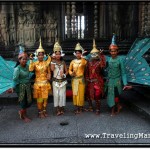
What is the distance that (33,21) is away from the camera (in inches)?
303

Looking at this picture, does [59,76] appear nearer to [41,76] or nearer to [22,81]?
[41,76]

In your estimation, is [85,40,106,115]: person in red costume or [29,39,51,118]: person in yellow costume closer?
[29,39,51,118]: person in yellow costume

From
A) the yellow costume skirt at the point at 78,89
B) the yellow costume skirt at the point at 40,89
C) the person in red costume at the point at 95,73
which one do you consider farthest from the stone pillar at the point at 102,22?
the yellow costume skirt at the point at 40,89

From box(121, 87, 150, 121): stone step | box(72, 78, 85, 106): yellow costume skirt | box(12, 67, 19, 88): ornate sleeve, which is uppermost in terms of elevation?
box(12, 67, 19, 88): ornate sleeve

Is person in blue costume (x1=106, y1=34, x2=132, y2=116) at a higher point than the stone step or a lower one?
higher

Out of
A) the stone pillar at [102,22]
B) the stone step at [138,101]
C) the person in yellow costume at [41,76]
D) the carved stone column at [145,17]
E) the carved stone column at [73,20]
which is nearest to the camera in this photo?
the person in yellow costume at [41,76]

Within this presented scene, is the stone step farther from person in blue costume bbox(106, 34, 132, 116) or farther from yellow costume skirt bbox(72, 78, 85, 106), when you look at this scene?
yellow costume skirt bbox(72, 78, 85, 106)

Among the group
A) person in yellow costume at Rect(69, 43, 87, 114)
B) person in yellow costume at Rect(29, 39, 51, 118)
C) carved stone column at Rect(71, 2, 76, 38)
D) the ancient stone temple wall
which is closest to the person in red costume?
person in yellow costume at Rect(69, 43, 87, 114)

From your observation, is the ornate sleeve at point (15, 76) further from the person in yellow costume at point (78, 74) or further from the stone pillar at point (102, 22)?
the stone pillar at point (102, 22)

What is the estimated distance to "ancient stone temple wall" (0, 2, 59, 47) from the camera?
767 centimetres

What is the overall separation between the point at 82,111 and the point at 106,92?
70 centimetres

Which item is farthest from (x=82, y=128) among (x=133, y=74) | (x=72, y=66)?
(x=133, y=74)

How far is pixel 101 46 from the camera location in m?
7.71

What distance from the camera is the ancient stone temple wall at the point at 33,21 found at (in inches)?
302
